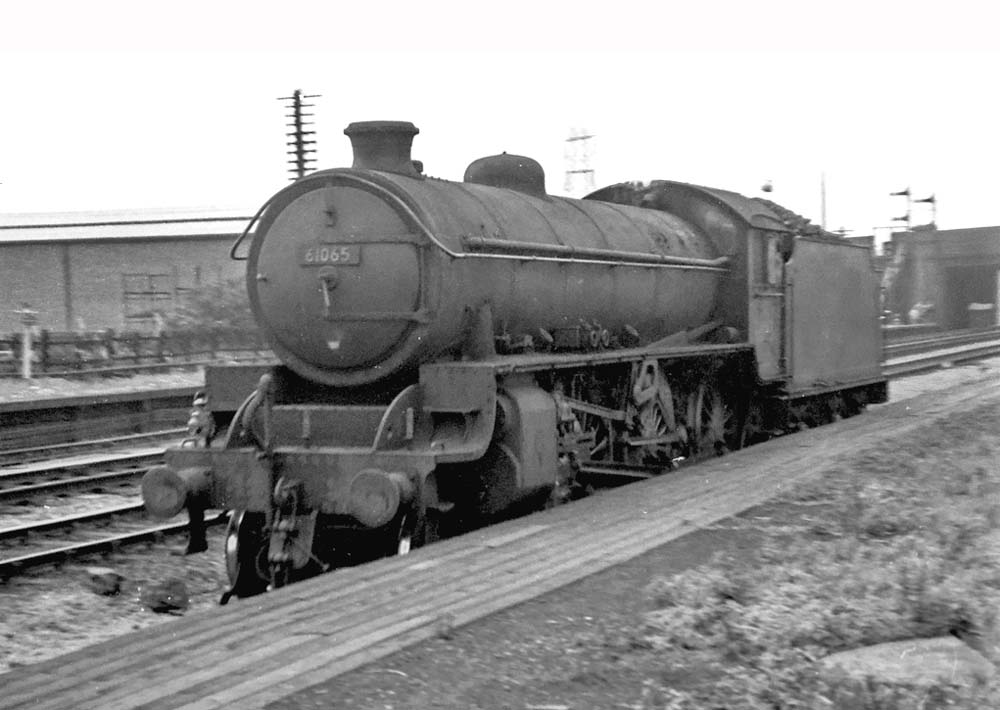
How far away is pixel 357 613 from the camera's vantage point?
18.6 feet

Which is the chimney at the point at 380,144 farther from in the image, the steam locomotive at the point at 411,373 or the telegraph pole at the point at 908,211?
the telegraph pole at the point at 908,211

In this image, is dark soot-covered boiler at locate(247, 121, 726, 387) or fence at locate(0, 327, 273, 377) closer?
dark soot-covered boiler at locate(247, 121, 726, 387)

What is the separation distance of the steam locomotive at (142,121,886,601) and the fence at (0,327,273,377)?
13.4 metres

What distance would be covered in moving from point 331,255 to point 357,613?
3.65 m

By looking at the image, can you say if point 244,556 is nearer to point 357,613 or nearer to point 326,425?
point 326,425

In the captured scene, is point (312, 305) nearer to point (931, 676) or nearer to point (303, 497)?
point (303, 497)

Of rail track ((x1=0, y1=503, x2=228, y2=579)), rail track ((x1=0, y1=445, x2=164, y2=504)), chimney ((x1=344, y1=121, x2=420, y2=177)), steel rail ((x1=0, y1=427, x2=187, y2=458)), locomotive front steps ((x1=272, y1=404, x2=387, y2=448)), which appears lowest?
rail track ((x1=0, y1=503, x2=228, y2=579))

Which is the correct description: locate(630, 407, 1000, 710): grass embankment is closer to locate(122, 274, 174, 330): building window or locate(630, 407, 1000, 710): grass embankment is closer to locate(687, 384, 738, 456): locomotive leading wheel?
locate(687, 384, 738, 456): locomotive leading wheel

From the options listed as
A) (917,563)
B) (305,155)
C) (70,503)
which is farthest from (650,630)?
(305,155)

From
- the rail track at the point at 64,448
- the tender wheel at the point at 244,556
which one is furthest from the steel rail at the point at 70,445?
the tender wheel at the point at 244,556

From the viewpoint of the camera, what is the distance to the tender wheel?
8.38 meters

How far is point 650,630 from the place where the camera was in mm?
5293

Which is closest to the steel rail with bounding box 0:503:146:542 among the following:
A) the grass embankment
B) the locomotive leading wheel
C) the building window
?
the locomotive leading wheel

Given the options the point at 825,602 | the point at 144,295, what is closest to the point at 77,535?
the point at 825,602
